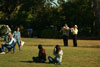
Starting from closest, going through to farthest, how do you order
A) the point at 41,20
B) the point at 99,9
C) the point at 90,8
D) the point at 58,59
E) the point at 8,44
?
1. the point at 58,59
2. the point at 8,44
3. the point at 99,9
4. the point at 90,8
5. the point at 41,20

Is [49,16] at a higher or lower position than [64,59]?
higher

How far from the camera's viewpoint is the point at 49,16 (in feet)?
195

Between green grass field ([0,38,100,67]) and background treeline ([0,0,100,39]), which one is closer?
green grass field ([0,38,100,67])

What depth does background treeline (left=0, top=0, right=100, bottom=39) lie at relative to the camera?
56.7 meters

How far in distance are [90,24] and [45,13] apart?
8944mm

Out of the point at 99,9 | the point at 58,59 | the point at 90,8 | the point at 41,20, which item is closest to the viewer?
the point at 58,59

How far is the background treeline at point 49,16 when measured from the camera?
56719 mm

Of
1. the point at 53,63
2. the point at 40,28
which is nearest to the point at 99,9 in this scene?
the point at 40,28

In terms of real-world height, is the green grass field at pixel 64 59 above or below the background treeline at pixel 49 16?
below

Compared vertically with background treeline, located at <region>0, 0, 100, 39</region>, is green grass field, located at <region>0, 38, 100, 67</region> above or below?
below

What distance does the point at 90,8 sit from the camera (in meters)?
56.7

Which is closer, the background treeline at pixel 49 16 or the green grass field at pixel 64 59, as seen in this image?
the green grass field at pixel 64 59

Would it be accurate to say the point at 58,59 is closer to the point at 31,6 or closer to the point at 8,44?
the point at 8,44

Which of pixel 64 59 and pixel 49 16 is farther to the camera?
pixel 49 16
